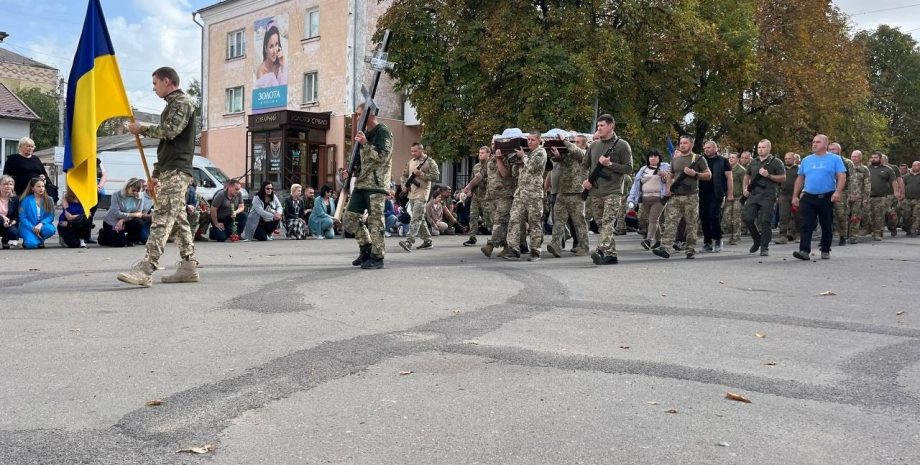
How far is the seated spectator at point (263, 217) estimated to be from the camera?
17.5m

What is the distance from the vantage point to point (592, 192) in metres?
12.0

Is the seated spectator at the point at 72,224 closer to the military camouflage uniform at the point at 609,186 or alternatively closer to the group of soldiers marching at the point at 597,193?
the group of soldiers marching at the point at 597,193

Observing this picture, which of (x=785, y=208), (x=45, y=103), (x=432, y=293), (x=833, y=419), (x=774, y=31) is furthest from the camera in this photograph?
(x=45, y=103)

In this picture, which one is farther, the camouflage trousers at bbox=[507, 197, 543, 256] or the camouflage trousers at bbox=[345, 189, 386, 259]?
the camouflage trousers at bbox=[507, 197, 543, 256]

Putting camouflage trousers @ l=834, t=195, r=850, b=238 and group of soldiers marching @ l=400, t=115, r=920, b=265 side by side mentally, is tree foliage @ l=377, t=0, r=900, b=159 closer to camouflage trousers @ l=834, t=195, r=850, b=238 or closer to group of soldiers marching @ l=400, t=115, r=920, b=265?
group of soldiers marching @ l=400, t=115, r=920, b=265

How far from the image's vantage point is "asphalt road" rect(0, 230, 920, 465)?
3.47 metres

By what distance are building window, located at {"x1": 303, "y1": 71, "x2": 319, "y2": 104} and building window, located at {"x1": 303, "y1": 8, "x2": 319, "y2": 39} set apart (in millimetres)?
1691

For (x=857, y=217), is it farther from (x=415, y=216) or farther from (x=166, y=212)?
(x=166, y=212)

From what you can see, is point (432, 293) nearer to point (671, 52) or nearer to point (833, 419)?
point (833, 419)

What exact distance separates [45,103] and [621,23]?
4951 centimetres

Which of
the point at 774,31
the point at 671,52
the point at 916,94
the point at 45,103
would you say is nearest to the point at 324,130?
the point at 671,52

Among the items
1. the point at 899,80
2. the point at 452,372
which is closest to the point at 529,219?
the point at 452,372

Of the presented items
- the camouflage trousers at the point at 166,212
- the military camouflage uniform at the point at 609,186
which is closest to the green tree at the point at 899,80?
the military camouflage uniform at the point at 609,186

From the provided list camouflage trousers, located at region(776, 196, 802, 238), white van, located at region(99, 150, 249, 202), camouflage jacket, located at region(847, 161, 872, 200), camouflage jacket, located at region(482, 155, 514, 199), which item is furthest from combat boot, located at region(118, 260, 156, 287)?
white van, located at region(99, 150, 249, 202)
